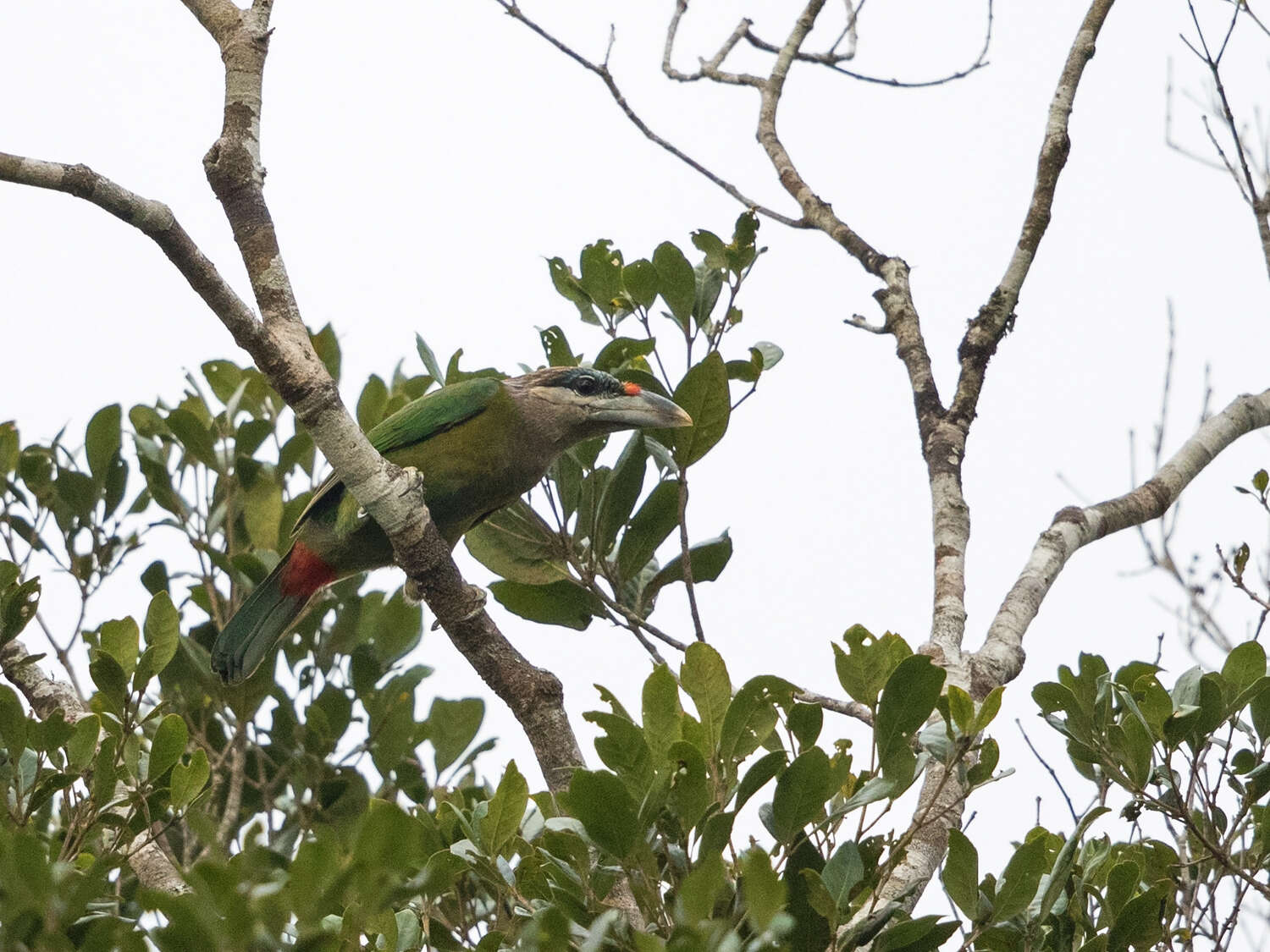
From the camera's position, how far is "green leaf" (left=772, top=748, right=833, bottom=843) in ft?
7.04

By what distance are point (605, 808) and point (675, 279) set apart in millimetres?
1779

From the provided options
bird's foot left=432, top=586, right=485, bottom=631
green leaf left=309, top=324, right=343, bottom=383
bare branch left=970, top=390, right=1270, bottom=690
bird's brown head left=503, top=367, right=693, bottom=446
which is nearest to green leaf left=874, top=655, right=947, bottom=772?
bare branch left=970, top=390, right=1270, bottom=690

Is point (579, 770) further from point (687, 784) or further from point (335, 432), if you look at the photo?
point (335, 432)

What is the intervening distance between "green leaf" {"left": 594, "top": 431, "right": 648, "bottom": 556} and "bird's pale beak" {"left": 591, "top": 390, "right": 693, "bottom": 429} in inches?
4.9

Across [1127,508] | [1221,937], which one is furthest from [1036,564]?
[1221,937]

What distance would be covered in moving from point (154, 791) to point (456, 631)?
70 centimetres

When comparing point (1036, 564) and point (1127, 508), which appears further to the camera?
point (1127, 508)

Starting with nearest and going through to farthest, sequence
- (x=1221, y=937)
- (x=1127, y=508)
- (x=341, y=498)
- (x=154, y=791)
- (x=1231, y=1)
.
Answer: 1. (x=1221, y=937)
2. (x=154, y=791)
3. (x=1127, y=508)
4. (x=341, y=498)
5. (x=1231, y=1)

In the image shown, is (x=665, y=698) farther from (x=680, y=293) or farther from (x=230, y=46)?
(x=230, y=46)

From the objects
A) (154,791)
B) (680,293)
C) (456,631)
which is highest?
(680,293)

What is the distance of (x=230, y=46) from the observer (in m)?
3.22

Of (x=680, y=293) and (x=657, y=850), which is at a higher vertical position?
(x=680, y=293)

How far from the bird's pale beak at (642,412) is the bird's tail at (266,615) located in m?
1.03

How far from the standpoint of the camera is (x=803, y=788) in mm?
2156
